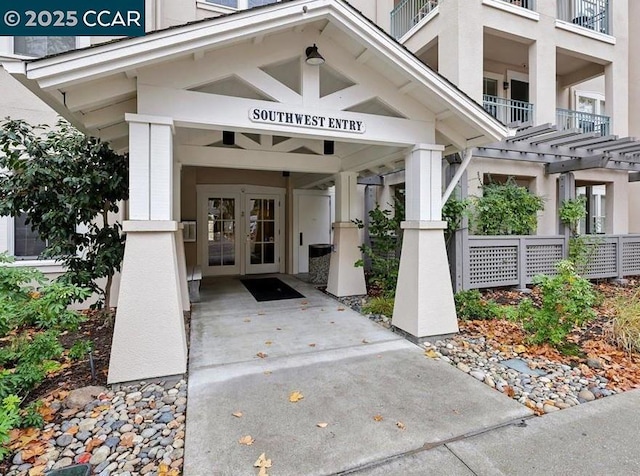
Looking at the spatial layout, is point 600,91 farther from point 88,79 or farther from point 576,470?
point 88,79

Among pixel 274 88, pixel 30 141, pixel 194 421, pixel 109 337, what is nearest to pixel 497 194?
pixel 274 88

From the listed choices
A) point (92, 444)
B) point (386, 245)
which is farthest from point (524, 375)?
point (92, 444)

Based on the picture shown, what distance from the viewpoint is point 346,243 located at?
746 centimetres

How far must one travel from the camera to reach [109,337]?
15.8 feet

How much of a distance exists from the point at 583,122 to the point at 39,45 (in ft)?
45.4

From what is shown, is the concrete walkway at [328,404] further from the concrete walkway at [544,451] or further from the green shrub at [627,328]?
the green shrub at [627,328]

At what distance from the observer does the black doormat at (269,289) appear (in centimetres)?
745

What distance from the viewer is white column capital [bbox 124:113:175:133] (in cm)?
348

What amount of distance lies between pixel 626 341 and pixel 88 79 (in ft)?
23.3

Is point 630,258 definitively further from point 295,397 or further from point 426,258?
point 295,397

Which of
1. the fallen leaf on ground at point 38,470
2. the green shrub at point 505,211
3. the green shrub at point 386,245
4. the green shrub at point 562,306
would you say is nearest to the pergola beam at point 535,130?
the green shrub at point 505,211

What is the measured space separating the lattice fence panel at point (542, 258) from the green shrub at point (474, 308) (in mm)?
2433

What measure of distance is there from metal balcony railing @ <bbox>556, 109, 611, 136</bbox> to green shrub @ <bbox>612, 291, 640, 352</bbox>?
6649 millimetres

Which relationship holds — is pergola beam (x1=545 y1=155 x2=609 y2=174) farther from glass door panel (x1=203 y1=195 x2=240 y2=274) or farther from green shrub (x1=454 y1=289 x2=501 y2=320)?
glass door panel (x1=203 y1=195 x2=240 y2=274)
